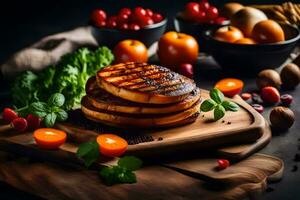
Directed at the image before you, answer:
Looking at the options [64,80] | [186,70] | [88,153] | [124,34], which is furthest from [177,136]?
[124,34]

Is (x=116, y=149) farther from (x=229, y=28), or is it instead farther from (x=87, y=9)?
(x=87, y=9)

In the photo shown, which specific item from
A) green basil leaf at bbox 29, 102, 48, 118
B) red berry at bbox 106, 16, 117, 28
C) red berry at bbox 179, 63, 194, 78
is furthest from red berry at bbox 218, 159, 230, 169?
red berry at bbox 106, 16, 117, 28

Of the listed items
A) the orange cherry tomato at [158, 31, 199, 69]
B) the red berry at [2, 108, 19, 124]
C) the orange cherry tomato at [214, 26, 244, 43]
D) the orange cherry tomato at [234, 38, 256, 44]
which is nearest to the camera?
the red berry at [2, 108, 19, 124]

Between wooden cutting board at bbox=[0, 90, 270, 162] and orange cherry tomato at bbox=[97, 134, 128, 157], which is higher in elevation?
orange cherry tomato at bbox=[97, 134, 128, 157]

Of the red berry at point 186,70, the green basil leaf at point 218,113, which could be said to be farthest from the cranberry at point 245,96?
the green basil leaf at point 218,113

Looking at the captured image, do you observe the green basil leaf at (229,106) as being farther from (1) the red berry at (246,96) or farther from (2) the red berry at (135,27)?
(2) the red berry at (135,27)

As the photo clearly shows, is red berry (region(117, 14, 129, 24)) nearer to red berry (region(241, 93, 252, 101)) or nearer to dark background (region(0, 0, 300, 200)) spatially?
dark background (region(0, 0, 300, 200))

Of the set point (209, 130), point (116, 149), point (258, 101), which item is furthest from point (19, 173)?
point (258, 101)
